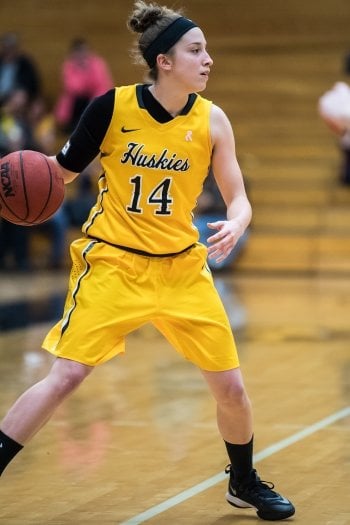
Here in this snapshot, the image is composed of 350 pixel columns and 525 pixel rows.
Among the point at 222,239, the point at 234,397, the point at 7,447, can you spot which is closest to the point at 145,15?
the point at 222,239

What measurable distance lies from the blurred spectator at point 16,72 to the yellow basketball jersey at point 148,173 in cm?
1392

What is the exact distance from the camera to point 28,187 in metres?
4.77

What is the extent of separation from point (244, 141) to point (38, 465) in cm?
1331

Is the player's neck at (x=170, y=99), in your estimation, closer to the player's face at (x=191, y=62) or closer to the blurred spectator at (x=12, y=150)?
the player's face at (x=191, y=62)

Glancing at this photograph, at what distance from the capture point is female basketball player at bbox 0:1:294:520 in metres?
4.69

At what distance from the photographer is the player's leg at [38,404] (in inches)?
179

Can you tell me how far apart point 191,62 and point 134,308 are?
1.02m

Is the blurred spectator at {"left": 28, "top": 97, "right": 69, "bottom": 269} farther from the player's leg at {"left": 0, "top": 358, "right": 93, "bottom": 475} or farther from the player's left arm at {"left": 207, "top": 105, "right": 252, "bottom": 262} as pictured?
the player's leg at {"left": 0, "top": 358, "right": 93, "bottom": 475}

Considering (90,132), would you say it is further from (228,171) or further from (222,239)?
(222,239)

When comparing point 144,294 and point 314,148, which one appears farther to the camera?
point 314,148

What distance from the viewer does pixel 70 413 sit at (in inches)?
275

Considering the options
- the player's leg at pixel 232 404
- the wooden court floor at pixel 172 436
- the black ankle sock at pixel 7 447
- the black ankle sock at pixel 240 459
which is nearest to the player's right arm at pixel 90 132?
the player's leg at pixel 232 404

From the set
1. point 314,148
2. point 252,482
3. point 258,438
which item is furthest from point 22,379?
point 314,148

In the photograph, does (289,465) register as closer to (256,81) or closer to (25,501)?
(25,501)
